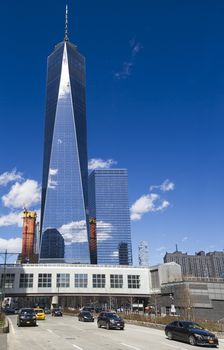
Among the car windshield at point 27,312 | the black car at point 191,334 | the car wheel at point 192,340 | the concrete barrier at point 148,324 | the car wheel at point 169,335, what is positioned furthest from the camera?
the car windshield at point 27,312

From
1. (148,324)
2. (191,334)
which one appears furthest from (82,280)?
(191,334)

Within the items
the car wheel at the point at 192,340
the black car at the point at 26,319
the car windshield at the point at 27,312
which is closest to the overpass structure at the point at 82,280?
the car windshield at the point at 27,312

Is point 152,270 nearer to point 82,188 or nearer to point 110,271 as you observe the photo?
point 110,271

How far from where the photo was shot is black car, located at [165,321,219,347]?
24016mm

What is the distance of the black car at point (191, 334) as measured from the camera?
24.0 metres

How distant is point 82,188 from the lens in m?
197

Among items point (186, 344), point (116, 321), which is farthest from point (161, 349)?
point (116, 321)

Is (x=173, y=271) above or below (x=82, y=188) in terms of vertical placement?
below

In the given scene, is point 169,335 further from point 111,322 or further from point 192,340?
point 111,322

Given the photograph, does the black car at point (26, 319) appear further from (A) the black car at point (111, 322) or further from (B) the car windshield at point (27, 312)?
(A) the black car at point (111, 322)

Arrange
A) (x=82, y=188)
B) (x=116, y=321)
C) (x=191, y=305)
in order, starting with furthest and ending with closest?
(x=82, y=188) → (x=191, y=305) → (x=116, y=321)

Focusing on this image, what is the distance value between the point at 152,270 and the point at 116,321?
8589cm

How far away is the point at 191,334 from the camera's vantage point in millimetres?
25047

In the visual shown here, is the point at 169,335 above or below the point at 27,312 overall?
below
